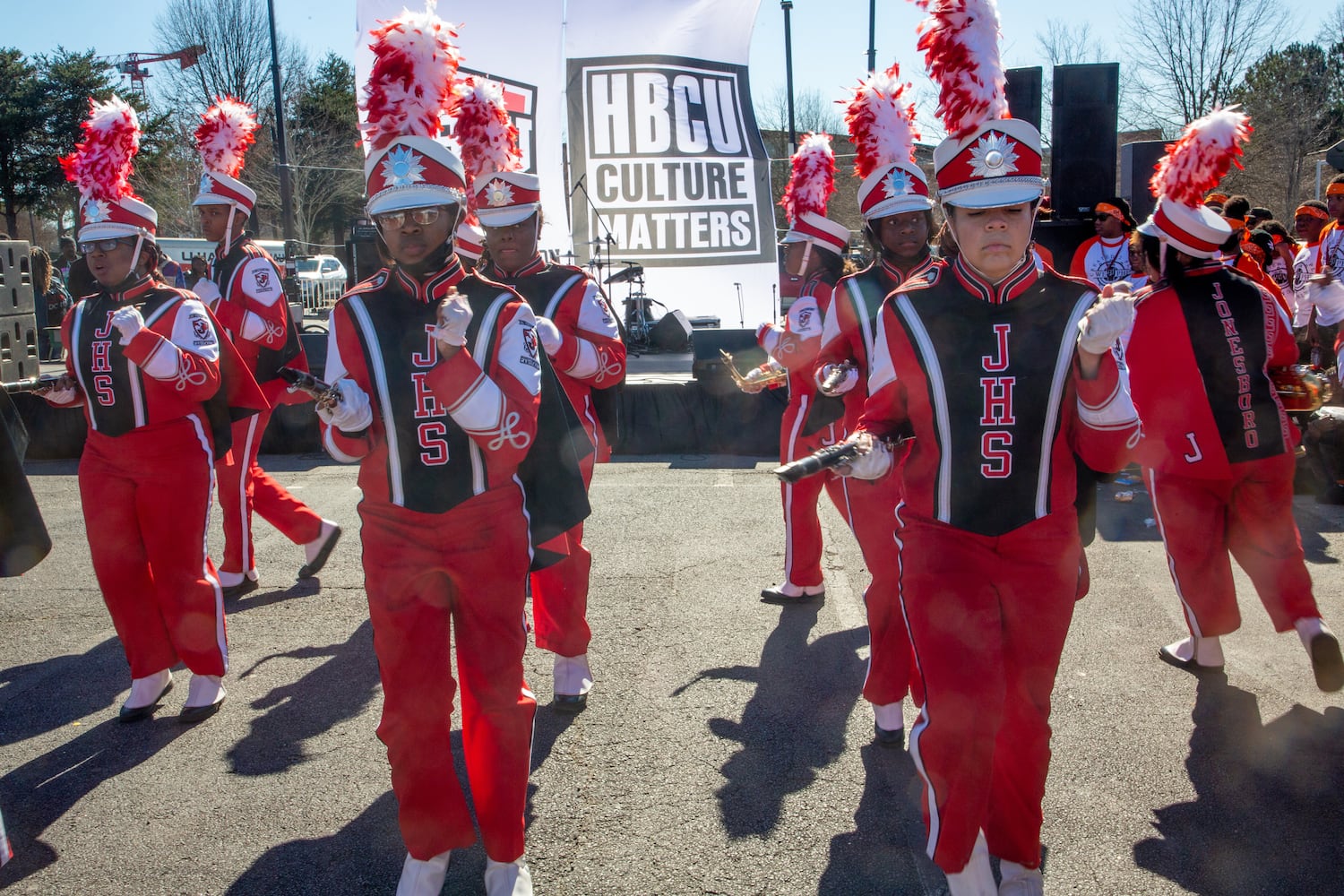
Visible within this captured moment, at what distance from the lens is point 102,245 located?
4.36 meters

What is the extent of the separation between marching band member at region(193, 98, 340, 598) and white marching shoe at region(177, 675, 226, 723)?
67.7 inches

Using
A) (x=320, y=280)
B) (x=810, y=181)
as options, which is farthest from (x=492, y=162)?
(x=320, y=280)

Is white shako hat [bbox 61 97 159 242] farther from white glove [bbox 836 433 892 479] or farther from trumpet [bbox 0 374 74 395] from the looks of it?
white glove [bbox 836 433 892 479]

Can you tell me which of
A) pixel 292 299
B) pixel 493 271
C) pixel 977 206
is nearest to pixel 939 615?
pixel 977 206

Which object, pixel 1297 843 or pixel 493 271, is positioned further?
pixel 493 271

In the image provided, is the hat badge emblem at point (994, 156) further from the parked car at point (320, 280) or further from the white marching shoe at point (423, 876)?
the parked car at point (320, 280)

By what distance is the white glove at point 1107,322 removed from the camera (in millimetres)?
2525

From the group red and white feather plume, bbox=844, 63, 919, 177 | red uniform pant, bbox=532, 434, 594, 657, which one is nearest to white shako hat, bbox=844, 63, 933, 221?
red and white feather plume, bbox=844, 63, 919, 177

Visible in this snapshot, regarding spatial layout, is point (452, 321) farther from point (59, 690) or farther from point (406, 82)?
point (59, 690)

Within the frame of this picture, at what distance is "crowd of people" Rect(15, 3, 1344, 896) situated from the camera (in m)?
2.71

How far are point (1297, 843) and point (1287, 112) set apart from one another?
27.4m

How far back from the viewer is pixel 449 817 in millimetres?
2951

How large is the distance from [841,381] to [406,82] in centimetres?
168

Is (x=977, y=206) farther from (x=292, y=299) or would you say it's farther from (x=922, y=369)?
(x=292, y=299)
